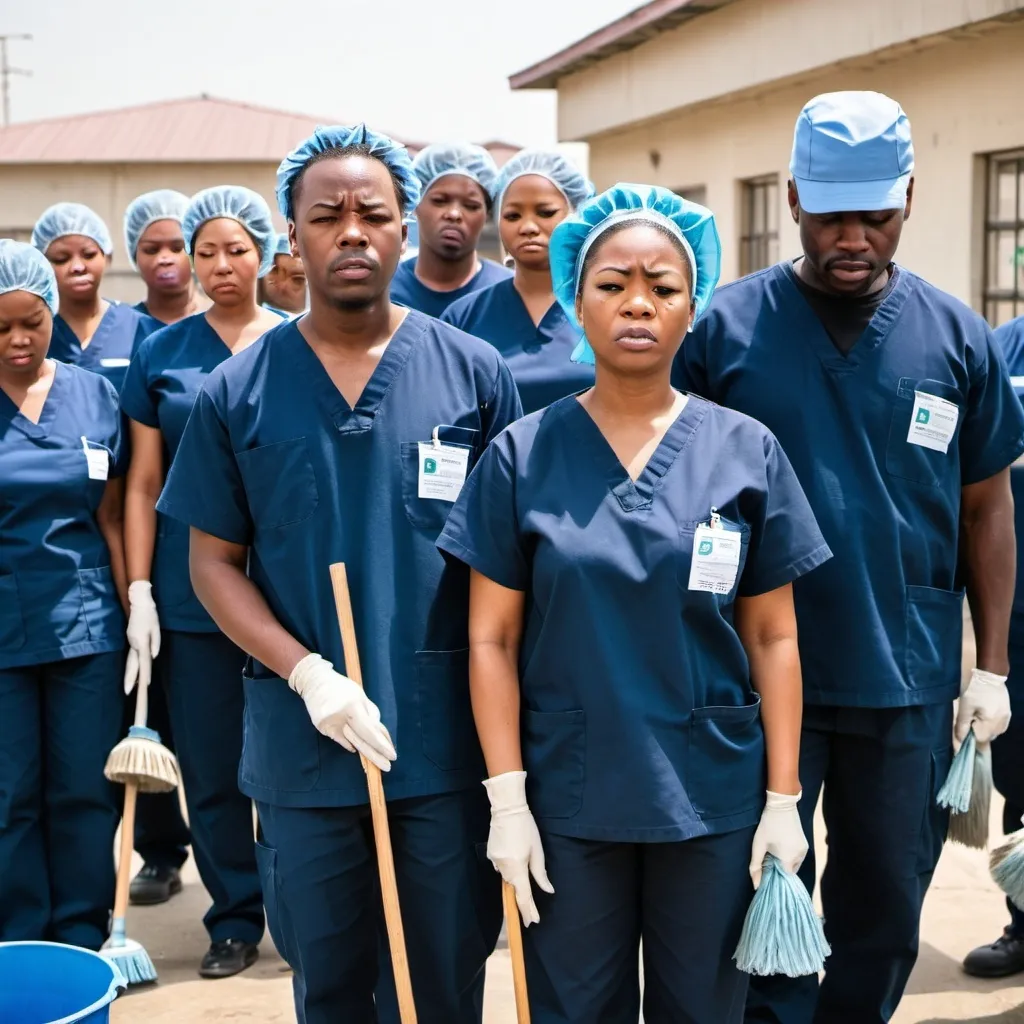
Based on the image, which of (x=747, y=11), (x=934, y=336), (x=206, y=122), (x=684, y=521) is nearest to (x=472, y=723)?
(x=684, y=521)

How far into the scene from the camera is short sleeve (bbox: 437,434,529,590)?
240cm

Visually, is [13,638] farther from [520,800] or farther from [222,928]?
[520,800]

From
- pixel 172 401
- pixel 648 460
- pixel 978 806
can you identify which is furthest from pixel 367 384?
pixel 978 806

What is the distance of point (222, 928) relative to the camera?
3898 mm

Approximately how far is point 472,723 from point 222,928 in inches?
64.1

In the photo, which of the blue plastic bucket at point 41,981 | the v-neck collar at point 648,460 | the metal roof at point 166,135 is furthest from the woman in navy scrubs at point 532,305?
the metal roof at point 166,135

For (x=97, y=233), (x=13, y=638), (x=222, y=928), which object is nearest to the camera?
(x=13, y=638)

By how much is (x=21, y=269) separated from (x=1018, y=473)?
2578mm

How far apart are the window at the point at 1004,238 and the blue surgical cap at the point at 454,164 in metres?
3.50

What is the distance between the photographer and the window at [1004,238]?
7.45 meters

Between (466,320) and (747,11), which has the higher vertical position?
(747,11)

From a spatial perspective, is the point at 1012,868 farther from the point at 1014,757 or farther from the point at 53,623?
the point at 53,623

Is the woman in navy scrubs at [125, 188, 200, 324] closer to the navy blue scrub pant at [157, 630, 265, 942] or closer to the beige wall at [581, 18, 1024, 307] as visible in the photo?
the navy blue scrub pant at [157, 630, 265, 942]

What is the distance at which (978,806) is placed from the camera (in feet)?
9.86
